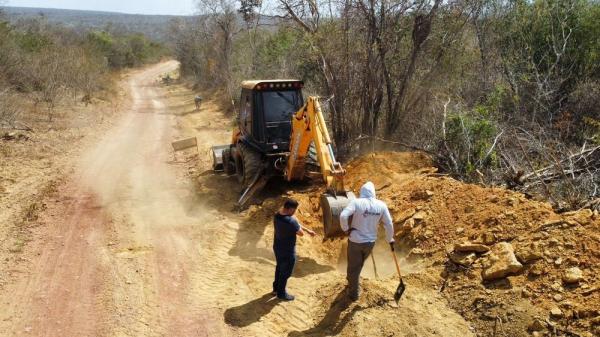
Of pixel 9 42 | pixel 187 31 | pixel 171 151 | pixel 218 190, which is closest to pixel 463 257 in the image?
pixel 218 190

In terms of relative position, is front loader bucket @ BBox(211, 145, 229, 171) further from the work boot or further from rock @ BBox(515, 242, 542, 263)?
rock @ BBox(515, 242, 542, 263)

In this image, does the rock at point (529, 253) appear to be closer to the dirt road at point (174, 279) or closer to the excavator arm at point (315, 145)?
the dirt road at point (174, 279)

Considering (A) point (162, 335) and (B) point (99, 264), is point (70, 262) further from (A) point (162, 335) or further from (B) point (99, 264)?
(A) point (162, 335)

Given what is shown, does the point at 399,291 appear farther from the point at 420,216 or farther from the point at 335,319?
the point at 420,216

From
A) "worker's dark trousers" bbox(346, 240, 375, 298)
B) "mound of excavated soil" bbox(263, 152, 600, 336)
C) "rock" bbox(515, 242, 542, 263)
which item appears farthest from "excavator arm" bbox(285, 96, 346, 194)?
"rock" bbox(515, 242, 542, 263)

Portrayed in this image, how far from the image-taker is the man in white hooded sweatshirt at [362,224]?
6156 mm

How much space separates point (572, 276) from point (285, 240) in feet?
11.3

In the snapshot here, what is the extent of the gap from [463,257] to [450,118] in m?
4.86

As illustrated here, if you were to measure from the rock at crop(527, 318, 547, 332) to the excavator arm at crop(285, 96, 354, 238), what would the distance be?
9.07ft

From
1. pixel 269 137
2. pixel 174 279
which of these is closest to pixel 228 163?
pixel 269 137

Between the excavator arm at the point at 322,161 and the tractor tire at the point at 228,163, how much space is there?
313 cm

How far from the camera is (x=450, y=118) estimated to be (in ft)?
35.7

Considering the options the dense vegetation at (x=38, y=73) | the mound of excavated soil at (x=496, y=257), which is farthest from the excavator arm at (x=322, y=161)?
the dense vegetation at (x=38, y=73)

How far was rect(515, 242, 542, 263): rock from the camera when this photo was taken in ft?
20.0
